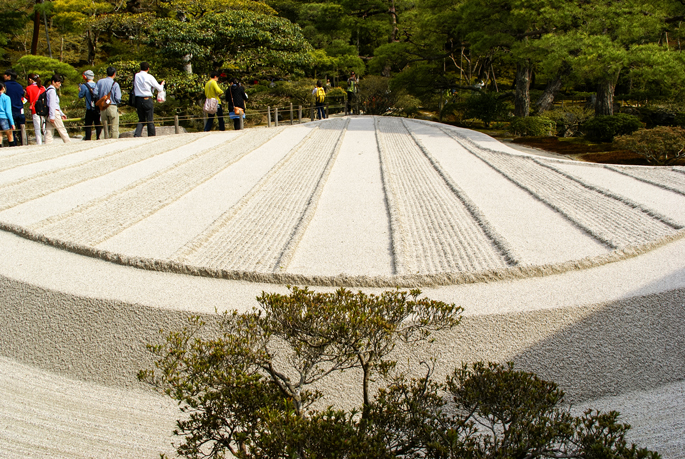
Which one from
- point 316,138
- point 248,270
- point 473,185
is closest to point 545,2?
point 316,138

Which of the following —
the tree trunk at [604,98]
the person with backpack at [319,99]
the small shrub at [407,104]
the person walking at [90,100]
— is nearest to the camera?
the person walking at [90,100]

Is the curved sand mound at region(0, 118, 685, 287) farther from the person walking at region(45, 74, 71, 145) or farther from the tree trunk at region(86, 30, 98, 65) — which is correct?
the tree trunk at region(86, 30, 98, 65)

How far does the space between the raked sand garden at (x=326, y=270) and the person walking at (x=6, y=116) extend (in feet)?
8.45

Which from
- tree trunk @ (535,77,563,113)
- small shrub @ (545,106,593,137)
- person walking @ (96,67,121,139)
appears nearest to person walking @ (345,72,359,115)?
tree trunk @ (535,77,563,113)

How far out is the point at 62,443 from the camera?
2.80m

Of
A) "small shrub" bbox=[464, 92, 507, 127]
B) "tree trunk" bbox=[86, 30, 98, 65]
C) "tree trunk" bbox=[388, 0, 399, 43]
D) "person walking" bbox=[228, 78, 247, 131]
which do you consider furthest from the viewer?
"tree trunk" bbox=[388, 0, 399, 43]

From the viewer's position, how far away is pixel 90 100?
9.76 m

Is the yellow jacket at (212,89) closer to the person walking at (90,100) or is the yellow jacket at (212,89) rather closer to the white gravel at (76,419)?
the person walking at (90,100)

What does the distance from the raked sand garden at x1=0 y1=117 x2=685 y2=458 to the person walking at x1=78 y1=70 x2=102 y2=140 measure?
2.71m

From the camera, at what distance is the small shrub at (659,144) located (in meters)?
8.83

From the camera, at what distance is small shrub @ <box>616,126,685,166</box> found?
8828mm

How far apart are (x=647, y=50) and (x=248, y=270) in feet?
30.4

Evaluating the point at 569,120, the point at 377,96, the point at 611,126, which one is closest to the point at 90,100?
the point at 611,126

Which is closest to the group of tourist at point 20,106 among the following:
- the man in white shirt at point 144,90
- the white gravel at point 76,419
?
the man in white shirt at point 144,90
